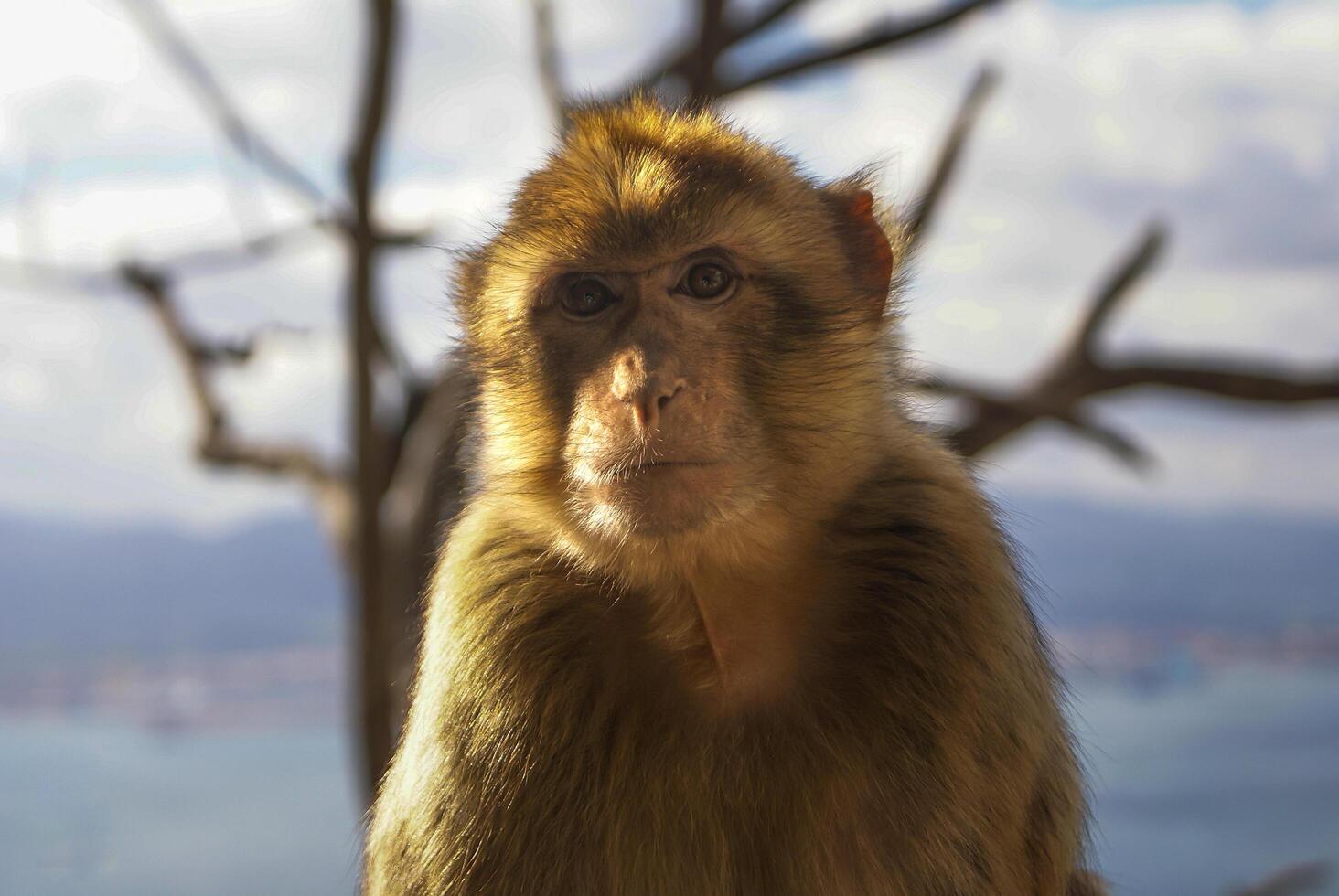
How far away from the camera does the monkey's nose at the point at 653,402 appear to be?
176 cm

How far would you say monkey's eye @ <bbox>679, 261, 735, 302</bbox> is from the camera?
1.98 m

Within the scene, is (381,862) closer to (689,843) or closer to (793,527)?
(689,843)

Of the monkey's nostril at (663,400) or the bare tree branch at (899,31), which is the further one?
the bare tree branch at (899,31)

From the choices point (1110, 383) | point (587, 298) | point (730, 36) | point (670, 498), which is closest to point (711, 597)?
point (670, 498)

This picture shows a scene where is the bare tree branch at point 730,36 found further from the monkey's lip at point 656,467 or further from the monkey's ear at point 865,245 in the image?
the monkey's lip at point 656,467

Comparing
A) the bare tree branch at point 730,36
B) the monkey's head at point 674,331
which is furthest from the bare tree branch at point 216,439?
the monkey's head at point 674,331

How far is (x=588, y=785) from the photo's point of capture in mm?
1892

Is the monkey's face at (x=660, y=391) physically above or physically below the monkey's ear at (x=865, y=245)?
below

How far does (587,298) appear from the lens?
2.03m

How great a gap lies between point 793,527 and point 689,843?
486 millimetres

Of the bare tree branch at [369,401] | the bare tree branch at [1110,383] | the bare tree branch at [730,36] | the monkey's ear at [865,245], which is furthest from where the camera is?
the bare tree branch at [1110,383]

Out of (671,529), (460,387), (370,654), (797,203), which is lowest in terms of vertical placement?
(370,654)

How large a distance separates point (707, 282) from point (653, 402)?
31 cm

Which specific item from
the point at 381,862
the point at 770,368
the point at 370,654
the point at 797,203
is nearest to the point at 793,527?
the point at 770,368
